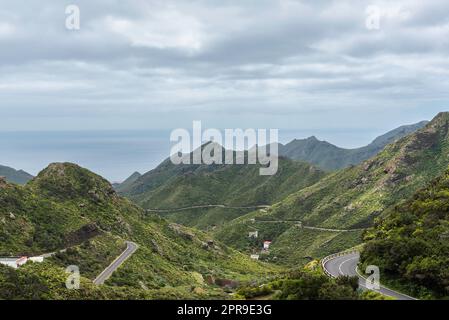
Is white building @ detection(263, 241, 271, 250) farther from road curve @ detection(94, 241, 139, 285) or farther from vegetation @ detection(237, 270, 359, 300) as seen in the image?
vegetation @ detection(237, 270, 359, 300)

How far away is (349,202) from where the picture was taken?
12544 cm

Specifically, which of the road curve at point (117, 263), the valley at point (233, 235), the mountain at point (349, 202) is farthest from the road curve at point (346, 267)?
the mountain at point (349, 202)

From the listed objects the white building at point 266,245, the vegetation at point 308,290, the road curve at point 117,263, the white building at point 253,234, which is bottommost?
the white building at point 266,245

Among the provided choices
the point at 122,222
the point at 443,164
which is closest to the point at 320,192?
the point at 443,164

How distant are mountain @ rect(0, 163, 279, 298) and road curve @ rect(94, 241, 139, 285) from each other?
0.71 meters

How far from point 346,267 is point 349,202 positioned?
259 feet

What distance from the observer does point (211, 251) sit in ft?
274

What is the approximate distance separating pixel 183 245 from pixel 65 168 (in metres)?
25.2

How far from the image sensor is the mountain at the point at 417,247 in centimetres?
3494

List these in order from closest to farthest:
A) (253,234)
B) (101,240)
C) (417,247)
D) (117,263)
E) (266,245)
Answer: (417,247) → (117,263) → (101,240) → (266,245) → (253,234)

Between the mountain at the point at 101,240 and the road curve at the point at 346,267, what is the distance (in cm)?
1249

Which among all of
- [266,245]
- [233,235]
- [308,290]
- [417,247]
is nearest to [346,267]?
[417,247]

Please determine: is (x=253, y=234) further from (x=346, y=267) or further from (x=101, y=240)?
(x=346, y=267)

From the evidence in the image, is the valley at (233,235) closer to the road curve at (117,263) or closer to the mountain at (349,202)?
the road curve at (117,263)
